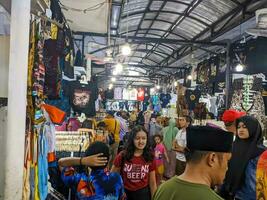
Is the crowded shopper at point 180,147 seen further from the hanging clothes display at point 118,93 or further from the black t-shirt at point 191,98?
the hanging clothes display at point 118,93

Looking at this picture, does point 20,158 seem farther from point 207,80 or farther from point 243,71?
point 207,80

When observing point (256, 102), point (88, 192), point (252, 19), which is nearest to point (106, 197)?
point (88, 192)

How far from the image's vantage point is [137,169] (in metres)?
3.73

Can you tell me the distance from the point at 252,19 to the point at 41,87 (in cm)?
591

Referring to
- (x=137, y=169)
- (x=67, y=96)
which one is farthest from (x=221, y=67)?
(x=137, y=169)

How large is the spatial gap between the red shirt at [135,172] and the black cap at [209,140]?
203cm

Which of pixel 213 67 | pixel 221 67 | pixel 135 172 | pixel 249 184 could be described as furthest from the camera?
pixel 213 67

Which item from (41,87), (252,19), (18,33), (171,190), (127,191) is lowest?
(127,191)

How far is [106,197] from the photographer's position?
2678 mm

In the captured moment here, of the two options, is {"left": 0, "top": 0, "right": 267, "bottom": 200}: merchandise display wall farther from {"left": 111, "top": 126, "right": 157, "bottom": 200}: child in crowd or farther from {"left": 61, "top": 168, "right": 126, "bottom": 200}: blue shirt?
{"left": 111, "top": 126, "right": 157, "bottom": 200}: child in crowd

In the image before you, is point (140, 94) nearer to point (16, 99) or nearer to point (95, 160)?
point (95, 160)

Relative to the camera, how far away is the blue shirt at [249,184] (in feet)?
10.9

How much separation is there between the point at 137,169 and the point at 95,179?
1110 millimetres

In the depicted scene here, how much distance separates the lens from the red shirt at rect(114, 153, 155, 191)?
3693mm
